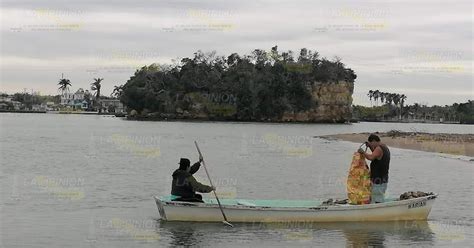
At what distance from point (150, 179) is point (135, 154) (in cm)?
1874

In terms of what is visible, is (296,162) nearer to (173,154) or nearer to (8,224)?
(173,154)

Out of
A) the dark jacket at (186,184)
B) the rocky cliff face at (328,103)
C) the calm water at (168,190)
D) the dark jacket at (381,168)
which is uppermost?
the rocky cliff face at (328,103)

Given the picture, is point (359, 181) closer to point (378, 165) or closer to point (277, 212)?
point (378, 165)

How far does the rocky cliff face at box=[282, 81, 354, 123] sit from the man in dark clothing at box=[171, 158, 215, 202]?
145201 mm

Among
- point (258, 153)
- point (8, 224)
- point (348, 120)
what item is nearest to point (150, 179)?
Result: point (8, 224)

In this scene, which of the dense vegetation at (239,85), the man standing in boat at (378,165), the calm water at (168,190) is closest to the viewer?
the calm water at (168,190)

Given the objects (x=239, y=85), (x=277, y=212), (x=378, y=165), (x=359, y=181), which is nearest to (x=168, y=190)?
(x=277, y=212)

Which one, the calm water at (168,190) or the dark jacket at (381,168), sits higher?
the dark jacket at (381,168)

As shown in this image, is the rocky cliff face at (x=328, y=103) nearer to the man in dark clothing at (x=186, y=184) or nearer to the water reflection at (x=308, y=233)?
the water reflection at (x=308, y=233)

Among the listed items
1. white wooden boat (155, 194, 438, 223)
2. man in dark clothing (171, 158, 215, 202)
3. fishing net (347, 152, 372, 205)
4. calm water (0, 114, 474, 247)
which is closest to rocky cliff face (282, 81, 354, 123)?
calm water (0, 114, 474, 247)

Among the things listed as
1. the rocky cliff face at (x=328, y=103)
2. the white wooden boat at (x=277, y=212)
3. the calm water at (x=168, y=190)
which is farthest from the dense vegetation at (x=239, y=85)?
the white wooden boat at (x=277, y=212)

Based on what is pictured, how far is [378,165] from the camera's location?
19.1 meters

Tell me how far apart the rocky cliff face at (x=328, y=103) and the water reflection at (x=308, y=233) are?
14480 centimetres

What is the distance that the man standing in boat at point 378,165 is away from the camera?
18.8 meters
